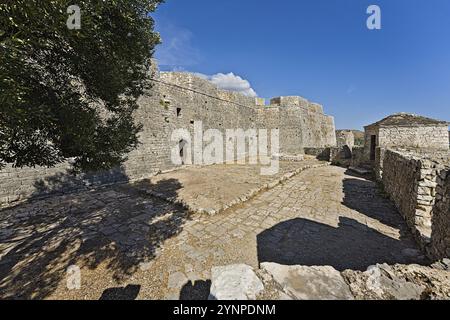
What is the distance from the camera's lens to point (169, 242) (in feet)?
13.2

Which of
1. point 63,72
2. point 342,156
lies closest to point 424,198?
point 63,72

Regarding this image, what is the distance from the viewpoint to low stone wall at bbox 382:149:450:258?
2980 mm

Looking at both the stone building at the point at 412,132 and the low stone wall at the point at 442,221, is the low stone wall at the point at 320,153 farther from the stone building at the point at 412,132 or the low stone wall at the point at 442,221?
the low stone wall at the point at 442,221

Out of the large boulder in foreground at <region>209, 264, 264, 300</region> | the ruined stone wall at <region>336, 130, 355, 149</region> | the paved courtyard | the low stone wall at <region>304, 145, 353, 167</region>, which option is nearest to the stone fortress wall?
the paved courtyard

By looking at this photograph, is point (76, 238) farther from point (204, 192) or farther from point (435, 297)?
point (435, 297)

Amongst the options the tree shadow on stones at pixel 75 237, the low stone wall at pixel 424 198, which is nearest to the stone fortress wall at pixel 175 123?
the tree shadow on stones at pixel 75 237

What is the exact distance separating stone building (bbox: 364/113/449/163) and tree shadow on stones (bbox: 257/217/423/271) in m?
7.99

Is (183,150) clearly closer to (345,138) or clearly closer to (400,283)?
(400,283)

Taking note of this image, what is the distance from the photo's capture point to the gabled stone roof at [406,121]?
32.9ft

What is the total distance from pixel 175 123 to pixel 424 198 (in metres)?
13.1

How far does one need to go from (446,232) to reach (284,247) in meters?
2.53

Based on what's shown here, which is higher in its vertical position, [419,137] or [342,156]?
[419,137]

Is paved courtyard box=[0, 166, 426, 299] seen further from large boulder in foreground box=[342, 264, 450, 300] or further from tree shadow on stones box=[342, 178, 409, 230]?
large boulder in foreground box=[342, 264, 450, 300]
